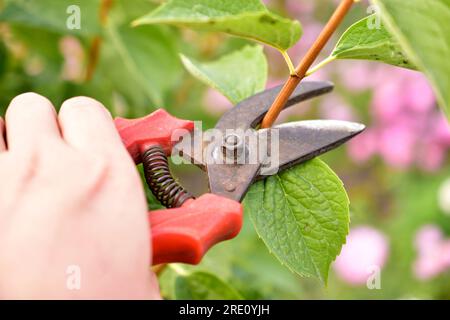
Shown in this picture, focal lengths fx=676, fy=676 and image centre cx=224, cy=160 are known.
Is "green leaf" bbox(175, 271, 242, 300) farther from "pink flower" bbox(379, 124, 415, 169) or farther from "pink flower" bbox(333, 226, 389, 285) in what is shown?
"pink flower" bbox(379, 124, 415, 169)

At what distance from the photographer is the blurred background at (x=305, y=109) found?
3.17 feet

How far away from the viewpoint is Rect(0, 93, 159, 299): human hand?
38cm

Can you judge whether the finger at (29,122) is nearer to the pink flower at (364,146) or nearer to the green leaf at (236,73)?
the green leaf at (236,73)

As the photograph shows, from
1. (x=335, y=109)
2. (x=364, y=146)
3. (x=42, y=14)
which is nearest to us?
(x=42, y=14)

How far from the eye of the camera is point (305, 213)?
1.83 feet

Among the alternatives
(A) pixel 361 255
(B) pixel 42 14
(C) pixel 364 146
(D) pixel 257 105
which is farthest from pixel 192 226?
(C) pixel 364 146

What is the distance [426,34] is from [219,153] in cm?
20

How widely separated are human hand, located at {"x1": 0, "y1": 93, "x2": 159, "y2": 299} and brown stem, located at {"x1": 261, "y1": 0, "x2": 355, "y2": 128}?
157 mm

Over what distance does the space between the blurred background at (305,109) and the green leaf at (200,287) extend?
0.08 meters

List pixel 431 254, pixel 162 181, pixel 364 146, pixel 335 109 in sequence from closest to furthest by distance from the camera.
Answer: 1. pixel 162 181
2. pixel 431 254
3. pixel 364 146
4. pixel 335 109

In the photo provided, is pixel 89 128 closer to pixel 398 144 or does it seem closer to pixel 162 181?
pixel 162 181

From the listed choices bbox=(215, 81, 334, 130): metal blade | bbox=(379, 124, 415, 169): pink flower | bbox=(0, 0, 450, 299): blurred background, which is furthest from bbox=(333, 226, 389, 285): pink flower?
bbox=(215, 81, 334, 130): metal blade

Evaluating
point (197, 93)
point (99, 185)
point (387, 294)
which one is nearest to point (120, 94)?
point (197, 93)
